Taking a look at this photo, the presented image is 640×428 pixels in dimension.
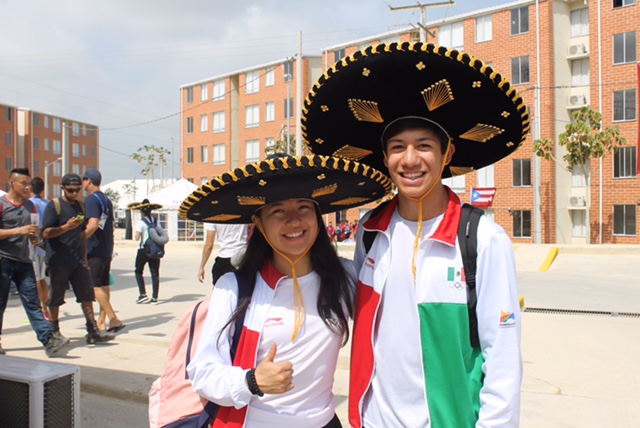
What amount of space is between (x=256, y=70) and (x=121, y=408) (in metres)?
47.2

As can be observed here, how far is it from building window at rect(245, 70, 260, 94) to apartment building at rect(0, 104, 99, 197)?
2293cm

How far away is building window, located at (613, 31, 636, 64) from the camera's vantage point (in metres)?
31.4

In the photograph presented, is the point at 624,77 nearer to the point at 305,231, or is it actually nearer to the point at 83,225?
the point at 83,225

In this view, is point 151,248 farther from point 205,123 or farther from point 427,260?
point 205,123

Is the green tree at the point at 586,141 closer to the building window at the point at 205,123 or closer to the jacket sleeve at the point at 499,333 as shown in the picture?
the jacket sleeve at the point at 499,333

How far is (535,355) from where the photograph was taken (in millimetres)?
6035

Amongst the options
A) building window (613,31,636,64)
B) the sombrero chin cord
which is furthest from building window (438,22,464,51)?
the sombrero chin cord

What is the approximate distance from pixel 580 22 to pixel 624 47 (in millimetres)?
3634

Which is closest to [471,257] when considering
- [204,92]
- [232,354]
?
[232,354]

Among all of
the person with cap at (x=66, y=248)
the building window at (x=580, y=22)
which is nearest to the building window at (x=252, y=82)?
the building window at (x=580, y=22)

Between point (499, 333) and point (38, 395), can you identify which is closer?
point (499, 333)

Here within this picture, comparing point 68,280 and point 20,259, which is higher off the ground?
point 20,259

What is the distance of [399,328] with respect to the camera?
190cm

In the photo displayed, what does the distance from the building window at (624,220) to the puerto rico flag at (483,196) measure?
692 centimetres
